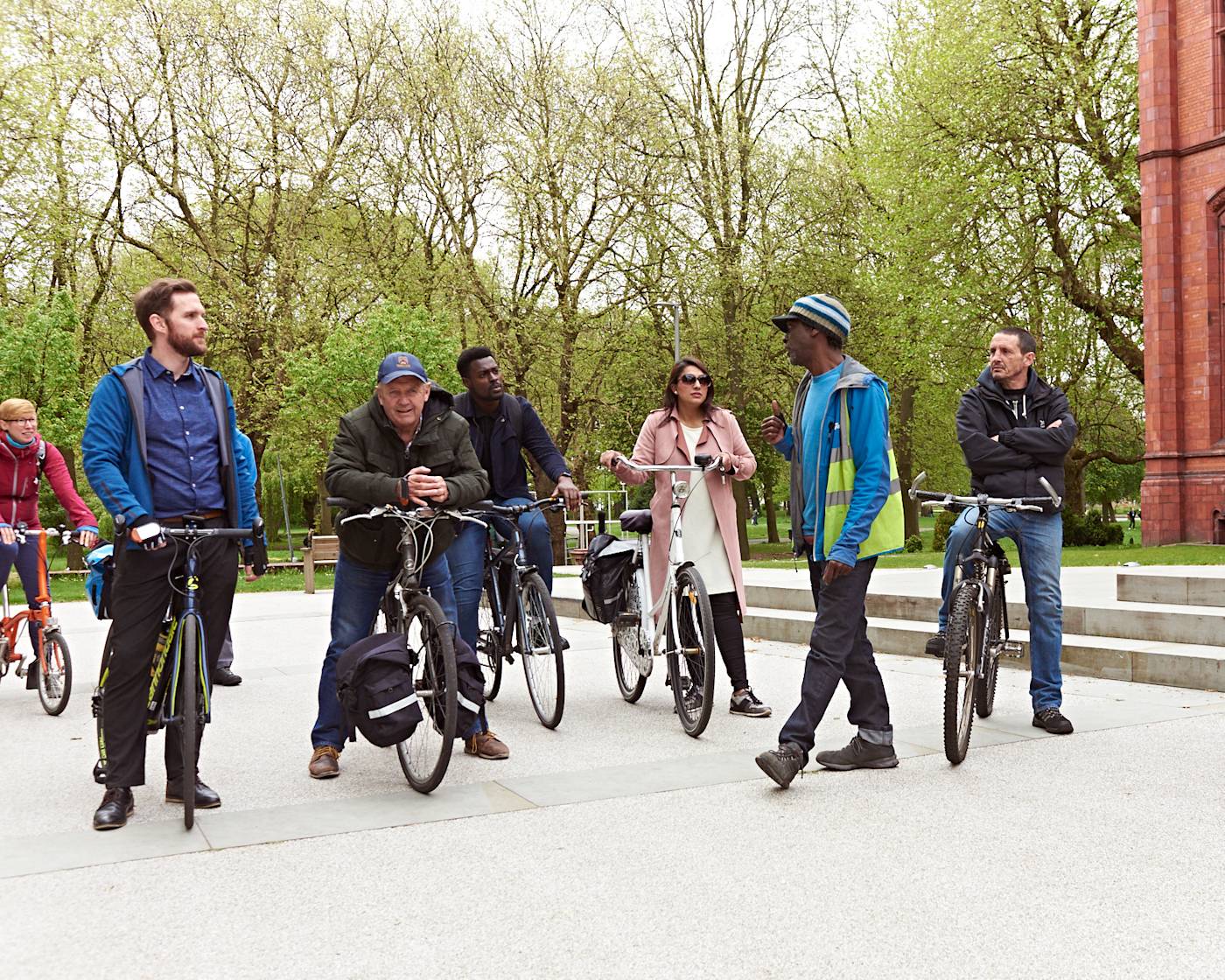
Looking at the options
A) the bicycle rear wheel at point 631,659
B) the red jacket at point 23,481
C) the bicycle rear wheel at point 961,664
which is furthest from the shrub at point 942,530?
the red jacket at point 23,481

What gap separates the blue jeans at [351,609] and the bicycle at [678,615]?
1.28 m

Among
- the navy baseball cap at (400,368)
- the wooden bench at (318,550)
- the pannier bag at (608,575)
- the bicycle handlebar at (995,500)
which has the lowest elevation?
the wooden bench at (318,550)

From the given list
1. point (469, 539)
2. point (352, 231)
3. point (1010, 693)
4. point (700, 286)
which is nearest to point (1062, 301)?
point (700, 286)

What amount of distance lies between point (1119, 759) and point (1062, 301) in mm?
23098

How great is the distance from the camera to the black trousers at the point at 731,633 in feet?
23.1

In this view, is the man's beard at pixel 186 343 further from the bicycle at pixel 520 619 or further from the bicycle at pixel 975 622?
the bicycle at pixel 975 622

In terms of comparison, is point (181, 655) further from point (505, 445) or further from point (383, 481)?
point (505, 445)

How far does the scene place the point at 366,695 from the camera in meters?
5.03

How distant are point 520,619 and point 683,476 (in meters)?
1.32

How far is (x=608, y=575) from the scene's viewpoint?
7.20 metres

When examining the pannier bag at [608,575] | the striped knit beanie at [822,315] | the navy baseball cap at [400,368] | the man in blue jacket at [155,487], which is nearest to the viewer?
the man in blue jacket at [155,487]

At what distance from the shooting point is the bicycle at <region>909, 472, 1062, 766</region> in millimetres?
5441

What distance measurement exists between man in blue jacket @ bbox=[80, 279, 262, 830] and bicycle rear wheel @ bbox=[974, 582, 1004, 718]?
3.58 metres

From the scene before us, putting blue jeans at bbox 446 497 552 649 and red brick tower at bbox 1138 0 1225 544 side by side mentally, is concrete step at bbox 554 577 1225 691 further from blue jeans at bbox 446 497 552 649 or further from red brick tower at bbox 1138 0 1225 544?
red brick tower at bbox 1138 0 1225 544
